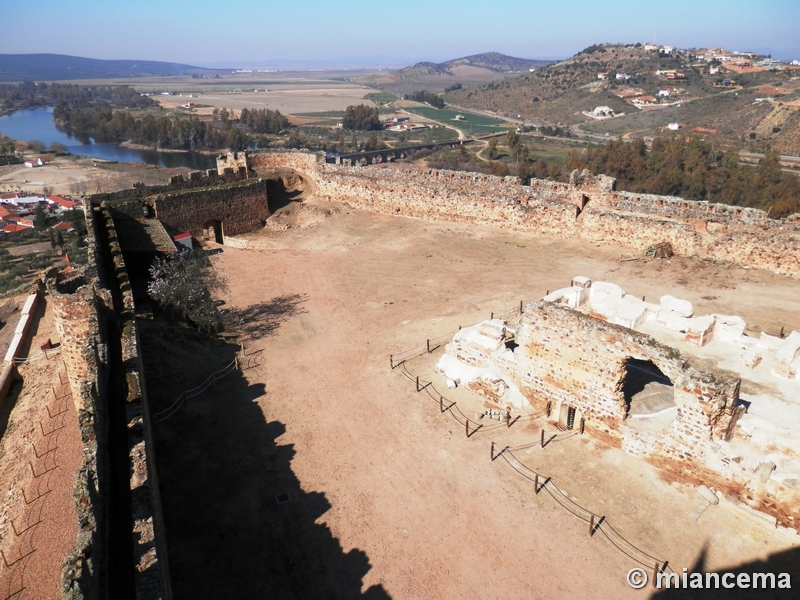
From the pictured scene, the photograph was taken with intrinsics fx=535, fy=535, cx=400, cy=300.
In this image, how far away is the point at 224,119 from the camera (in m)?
100

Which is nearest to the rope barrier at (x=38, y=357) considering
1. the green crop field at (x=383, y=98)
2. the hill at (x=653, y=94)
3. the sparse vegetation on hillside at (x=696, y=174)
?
→ the sparse vegetation on hillside at (x=696, y=174)

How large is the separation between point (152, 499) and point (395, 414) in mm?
4777

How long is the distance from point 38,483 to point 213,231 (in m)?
14.8

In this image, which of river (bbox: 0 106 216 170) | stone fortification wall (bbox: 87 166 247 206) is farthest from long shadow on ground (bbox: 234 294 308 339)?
river (bbox: 0 106 216 170)

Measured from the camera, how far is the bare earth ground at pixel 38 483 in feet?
26.8

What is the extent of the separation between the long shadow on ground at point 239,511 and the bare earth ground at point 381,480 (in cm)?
3

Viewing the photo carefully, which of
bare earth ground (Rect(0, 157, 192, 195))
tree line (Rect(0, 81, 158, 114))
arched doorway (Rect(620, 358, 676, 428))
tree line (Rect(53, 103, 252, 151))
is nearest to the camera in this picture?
arched doorway (Rect(620, 358, 676, 428))

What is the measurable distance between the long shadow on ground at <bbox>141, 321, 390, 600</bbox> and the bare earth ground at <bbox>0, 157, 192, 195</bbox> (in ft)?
161

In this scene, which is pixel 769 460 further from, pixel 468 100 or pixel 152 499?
pixel 468 100

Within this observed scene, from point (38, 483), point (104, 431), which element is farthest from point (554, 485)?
point (38, 483)

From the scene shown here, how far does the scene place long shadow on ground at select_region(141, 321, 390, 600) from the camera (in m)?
7.11

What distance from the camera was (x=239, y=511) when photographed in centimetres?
818

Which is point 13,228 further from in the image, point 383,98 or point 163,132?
point 383,98

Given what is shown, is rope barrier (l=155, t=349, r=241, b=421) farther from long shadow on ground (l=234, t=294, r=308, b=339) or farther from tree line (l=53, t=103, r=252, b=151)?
tree line (l=53, t=103, r=252, b=151)
